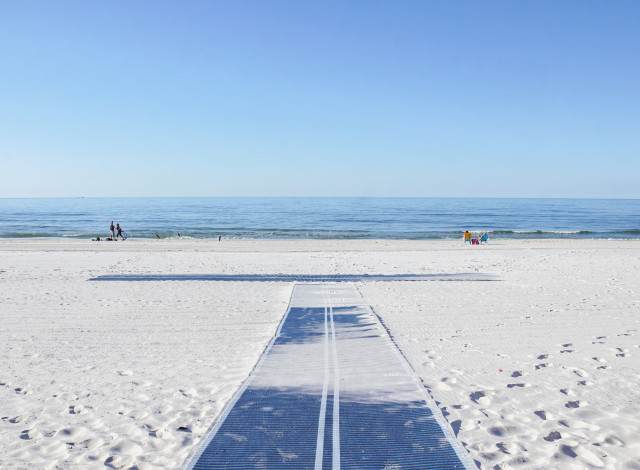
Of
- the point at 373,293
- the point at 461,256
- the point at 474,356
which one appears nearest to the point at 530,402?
the point at 474,356

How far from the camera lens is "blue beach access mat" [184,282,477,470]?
3715 millimetres

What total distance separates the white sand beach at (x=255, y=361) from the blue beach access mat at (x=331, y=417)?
0.23 m

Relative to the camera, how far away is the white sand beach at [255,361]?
399cm

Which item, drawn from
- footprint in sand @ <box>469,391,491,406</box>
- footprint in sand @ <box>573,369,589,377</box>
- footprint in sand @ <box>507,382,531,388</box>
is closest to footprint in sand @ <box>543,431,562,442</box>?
footprint in sand @ <box>469,391,491,406</box>

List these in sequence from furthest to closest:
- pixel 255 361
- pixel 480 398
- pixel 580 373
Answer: pixel 255 361 → pixel 580 373 → pixel 480 398

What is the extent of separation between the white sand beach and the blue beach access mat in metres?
0.23

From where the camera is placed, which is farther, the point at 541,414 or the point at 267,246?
the point at 267,246

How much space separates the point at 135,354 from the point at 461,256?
17.3 metres

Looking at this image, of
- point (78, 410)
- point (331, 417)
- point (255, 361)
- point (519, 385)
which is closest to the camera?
point (331, 417)

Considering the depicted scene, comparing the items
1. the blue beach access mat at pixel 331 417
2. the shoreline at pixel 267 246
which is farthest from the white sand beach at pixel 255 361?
the shoreline at pixel 267 246

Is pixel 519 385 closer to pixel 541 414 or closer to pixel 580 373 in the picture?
pixel 541 414

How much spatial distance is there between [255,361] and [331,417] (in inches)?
90.6

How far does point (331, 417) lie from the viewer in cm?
446

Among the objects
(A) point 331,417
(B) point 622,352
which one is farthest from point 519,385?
(A) point 331,417
